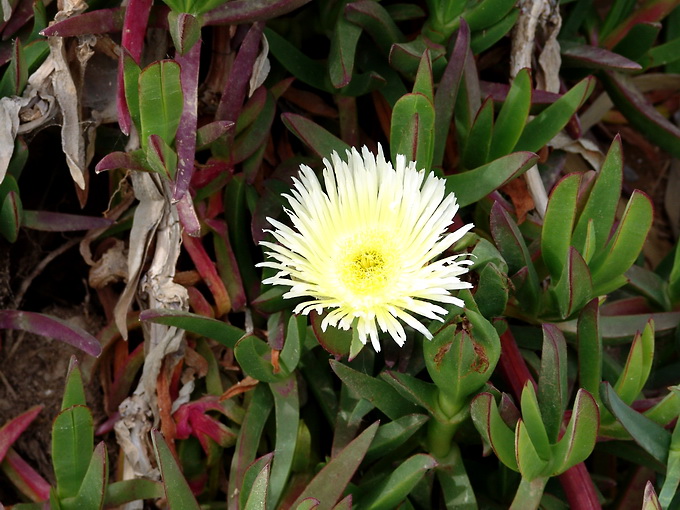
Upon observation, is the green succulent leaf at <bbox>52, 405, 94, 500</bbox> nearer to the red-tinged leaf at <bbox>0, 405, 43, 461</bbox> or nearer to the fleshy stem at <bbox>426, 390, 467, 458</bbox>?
the red-tinged leaf at <bbox>0, 405, 43, 461</bbox>

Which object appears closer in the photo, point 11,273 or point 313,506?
point 313,506

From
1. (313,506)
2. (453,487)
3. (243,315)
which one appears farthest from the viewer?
(243,315)

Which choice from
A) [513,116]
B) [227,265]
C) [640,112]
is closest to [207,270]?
[227,265]

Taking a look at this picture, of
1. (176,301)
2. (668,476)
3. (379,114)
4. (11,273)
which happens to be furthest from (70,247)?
(668,476)

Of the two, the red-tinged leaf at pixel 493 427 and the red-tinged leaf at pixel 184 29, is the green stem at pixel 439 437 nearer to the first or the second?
→ the red-tinged leaf at pixel 493 427

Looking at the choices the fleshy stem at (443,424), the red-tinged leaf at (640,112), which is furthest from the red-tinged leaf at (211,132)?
the red-tinged leaf at (640,112)

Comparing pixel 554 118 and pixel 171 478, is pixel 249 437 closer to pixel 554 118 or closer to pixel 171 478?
pixel 171 478

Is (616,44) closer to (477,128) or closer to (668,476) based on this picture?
(477,128)

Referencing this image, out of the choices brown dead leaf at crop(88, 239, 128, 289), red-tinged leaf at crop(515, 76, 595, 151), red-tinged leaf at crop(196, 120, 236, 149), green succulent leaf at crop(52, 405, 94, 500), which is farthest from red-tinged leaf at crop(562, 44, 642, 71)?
green succulent leaf at crop(52, 405, 94, 500)
